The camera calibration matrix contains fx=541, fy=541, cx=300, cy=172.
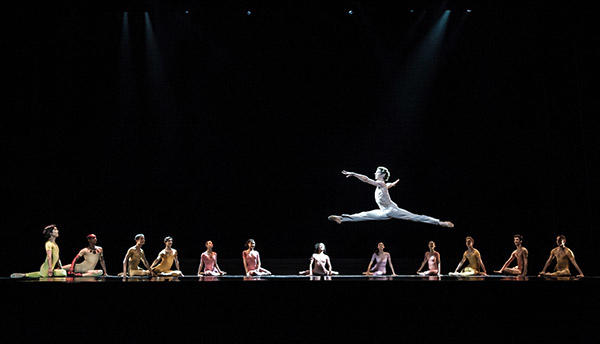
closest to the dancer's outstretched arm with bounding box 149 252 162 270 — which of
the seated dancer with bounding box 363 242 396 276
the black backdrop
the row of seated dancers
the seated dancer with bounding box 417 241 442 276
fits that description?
the row of seated dancers

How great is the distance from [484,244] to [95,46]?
335 inches

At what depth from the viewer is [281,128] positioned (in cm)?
1080

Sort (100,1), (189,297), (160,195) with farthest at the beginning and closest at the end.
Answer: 1. (160,195)
2. (100,1)
3. (189,297)

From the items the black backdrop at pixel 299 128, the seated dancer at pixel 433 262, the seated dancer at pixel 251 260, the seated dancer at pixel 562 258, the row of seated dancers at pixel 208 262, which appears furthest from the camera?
the black backdrop at pixel 299 128

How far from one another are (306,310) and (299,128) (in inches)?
219

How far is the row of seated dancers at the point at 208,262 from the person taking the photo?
841 centimetres

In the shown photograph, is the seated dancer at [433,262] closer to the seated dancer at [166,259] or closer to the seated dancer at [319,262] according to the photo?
the seated dancer at [319,262]

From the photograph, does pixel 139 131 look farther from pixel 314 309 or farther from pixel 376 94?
pixel 314 309

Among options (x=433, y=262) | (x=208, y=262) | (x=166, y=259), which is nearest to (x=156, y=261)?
(x=166, y=259)

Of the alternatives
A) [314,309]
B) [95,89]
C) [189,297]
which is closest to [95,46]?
[95,89]

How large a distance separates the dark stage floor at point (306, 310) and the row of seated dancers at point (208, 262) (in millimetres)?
2330

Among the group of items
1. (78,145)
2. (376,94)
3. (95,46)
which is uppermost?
(95,46)

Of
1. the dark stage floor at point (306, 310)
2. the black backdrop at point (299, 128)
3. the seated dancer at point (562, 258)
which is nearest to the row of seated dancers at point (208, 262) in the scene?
the seated dancer at point (562, 258)

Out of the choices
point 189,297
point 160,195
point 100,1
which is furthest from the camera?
point 160,195
